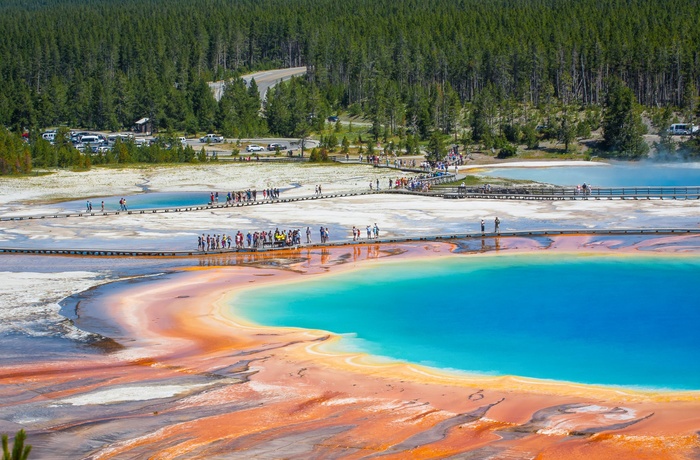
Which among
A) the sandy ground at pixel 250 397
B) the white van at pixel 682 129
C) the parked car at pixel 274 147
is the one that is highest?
the white van at pixel 682 129

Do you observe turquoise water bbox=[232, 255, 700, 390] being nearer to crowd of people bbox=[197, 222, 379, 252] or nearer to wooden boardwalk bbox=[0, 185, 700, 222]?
crowd of people bbox=[197, 222, 379, 252]

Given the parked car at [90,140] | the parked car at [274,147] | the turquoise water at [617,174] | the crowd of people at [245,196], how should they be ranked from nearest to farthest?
1. the crowd of people at [245,196]
2. the turquoise water at [617,174]
3. the parked car at [274,147]
4. the parked car at [90,140]

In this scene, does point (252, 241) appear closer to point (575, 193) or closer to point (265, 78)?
point (575, 193)

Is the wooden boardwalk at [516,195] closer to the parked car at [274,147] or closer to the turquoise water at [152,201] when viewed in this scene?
the turquoise water at [152,201]

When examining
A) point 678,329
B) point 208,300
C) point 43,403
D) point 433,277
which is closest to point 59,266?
point 208,300

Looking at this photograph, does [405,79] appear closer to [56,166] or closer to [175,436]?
[56,166]

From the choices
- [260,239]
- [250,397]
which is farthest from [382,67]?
[250,397]

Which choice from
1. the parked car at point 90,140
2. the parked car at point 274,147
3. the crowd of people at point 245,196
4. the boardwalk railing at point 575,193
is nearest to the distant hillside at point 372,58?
the parked car at point 90,140
